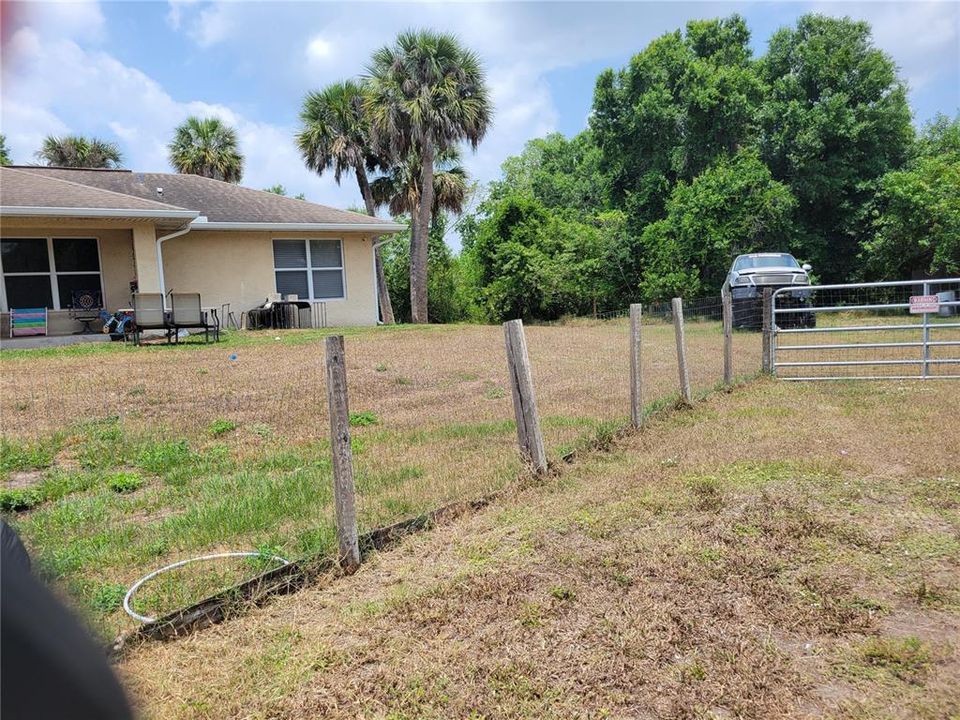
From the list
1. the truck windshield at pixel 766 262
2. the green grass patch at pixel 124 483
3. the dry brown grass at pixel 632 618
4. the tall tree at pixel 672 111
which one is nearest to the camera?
the dry brown grass at pixel 632 618

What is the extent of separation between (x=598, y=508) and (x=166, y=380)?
6408 millimetres

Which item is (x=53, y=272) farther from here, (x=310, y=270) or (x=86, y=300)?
(x=310, y=270)

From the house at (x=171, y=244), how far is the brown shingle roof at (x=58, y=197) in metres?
0.02

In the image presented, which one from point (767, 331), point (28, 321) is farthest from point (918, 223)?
point (28, 321)

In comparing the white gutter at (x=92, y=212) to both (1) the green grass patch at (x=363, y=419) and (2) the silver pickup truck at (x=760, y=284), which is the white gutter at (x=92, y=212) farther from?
(2) the silver pickup truck at (x=760, y=284)

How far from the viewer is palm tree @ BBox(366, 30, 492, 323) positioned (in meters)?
22.1

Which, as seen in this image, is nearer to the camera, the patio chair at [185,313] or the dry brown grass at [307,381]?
the dry brown grass at [307,381]

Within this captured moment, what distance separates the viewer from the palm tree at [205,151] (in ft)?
94.9

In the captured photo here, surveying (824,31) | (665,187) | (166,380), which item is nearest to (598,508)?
(166,380)

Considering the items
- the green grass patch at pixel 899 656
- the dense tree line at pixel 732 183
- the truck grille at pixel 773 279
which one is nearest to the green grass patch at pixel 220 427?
the green grass patch at pixel 899 656

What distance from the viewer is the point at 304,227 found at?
17.8 m

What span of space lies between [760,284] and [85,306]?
14.9 metres

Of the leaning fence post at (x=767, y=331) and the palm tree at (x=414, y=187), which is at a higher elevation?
the palm tree at (x=414, y=187)

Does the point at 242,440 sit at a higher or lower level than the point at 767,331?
lower
